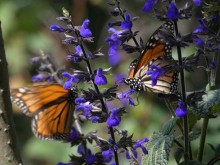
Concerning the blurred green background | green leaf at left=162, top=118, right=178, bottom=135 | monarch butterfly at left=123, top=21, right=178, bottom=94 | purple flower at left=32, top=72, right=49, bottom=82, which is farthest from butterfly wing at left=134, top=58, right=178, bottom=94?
the blurred green background

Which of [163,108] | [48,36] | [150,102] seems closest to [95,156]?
[150,102]

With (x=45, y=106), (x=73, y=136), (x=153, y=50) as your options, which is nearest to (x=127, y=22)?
(x=153, y=50)

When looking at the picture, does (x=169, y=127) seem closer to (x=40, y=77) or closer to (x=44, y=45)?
(x=40, y=77)

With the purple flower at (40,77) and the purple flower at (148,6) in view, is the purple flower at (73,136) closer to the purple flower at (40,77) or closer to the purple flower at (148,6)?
the purple flower at (40,77)

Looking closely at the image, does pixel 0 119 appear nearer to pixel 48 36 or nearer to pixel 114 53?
pixel 114 53

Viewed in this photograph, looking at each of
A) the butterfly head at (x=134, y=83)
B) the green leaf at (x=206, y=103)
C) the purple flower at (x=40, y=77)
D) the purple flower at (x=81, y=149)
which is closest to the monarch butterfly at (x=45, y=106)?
the purple flower at (x=40, y=77)

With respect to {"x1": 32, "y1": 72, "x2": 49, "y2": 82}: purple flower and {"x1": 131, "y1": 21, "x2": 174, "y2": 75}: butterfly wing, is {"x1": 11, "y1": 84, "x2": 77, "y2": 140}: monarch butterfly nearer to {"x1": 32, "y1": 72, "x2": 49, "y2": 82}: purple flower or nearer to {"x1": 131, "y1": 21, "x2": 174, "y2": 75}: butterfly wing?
{"x1": 32, "y1": 72, "x2": 49, "y2": 82}: purple flower
